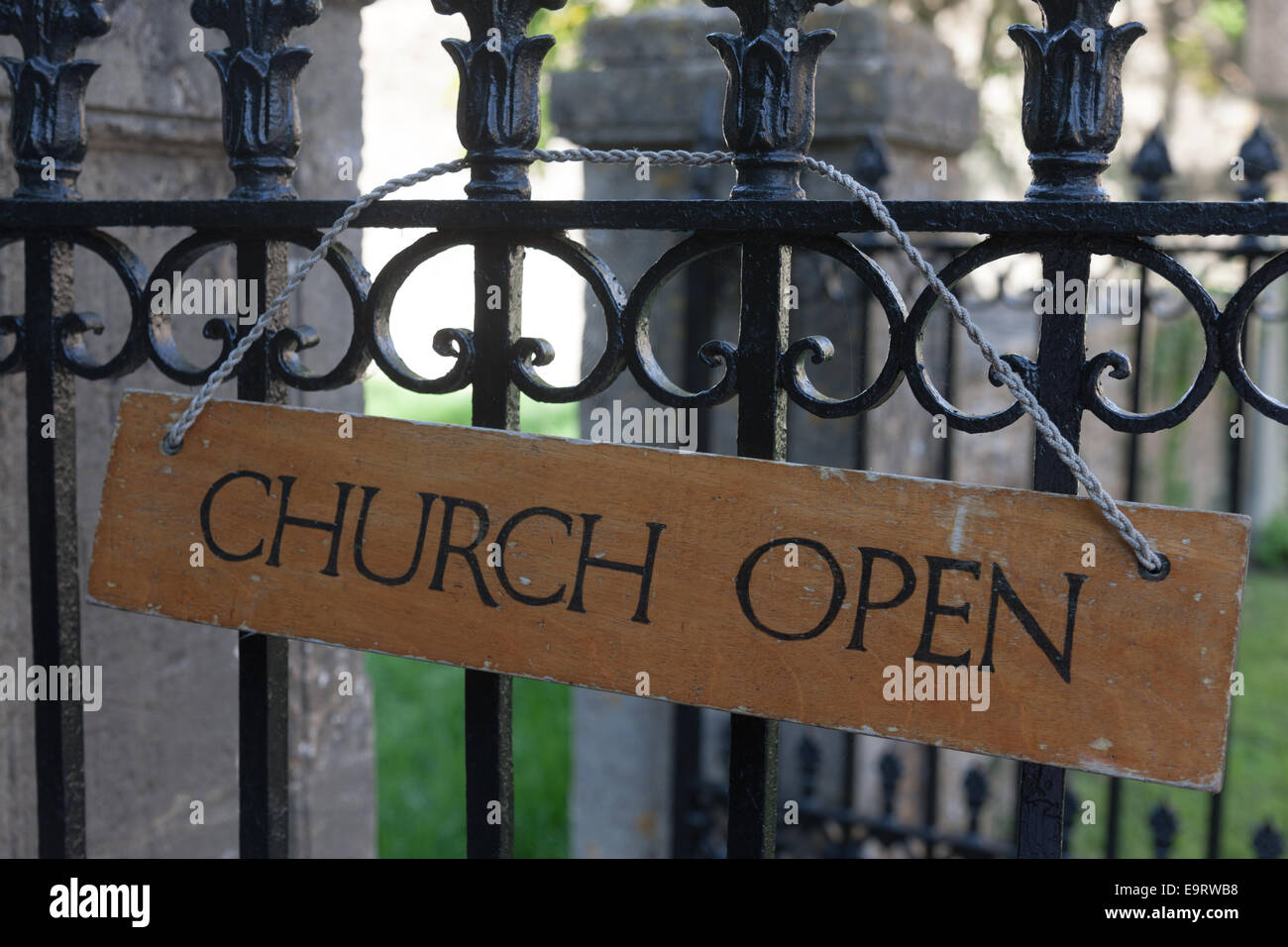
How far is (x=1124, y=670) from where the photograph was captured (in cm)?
101

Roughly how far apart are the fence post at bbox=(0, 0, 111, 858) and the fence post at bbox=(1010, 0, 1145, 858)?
1044mm

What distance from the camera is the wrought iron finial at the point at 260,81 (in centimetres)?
127

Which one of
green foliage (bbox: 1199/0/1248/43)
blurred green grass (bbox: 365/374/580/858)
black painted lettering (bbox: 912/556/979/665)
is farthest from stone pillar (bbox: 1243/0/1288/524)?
black painted lettering (bbox: 912/556/979/665)

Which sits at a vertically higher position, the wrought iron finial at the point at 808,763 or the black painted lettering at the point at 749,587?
the black painted lettering at the point at 749,587

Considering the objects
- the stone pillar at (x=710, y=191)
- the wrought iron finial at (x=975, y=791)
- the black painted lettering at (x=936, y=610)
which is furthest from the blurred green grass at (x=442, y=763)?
the black painted lettering at (x=936, y=610)

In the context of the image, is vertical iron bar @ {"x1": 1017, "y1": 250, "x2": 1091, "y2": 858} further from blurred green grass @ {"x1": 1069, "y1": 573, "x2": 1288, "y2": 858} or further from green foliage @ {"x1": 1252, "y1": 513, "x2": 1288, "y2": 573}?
green foliage @ {"x1": 1252, "y1": 513, "x2": 1288, "y2": 573}

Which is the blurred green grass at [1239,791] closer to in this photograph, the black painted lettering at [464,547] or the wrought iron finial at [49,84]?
the black painted lettering at [464,547]

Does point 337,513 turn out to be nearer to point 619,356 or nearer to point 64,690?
point 619,356

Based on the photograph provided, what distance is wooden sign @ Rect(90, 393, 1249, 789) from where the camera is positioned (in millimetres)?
1013

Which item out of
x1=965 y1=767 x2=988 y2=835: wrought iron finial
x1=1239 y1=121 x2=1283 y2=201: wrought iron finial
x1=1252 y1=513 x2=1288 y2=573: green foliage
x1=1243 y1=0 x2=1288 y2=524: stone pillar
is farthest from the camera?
x1=1243 y1=0 x2=1288 y2=524: stone pillar

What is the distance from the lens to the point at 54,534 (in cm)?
143

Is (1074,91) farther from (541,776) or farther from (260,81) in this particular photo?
(541,776)

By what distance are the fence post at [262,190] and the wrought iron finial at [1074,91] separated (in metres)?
0.74
